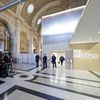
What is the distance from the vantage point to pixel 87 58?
1143 centimetres

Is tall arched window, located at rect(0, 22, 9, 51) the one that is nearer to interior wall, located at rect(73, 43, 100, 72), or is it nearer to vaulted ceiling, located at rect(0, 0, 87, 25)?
vaulted ceiling, located at rect(0, 0, 87, 25)

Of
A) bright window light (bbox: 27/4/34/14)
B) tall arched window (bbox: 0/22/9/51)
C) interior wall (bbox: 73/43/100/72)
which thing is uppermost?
bright window light (bbox: 27/4/34/14)

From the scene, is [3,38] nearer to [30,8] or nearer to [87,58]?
[30,8]

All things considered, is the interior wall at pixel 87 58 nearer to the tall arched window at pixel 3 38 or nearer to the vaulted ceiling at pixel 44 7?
the vaulted ceiling at pixel 44 7

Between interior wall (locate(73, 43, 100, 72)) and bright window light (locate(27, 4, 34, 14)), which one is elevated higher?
bright window light (locate(27, 4, 34, 14))

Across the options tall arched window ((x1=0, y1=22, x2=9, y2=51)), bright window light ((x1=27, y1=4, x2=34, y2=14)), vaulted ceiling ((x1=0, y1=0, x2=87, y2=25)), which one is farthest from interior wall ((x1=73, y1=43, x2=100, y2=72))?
tall arched window ((x1=0, y1=22, x2=9, y2=51))

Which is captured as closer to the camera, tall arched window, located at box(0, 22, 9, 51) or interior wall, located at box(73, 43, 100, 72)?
interior wall, located at box(73, 43, 100, 72)

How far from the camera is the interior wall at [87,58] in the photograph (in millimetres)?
11086

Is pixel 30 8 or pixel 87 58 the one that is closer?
pixel 87 58

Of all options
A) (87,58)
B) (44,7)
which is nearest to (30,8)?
(44,7)

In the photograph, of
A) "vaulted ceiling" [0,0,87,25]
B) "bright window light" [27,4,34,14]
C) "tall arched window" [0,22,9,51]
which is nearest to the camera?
"bright window light" [27,4,34,14]

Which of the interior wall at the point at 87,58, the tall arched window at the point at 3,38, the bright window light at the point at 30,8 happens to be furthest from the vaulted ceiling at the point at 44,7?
the interior wall at the point at 87,58

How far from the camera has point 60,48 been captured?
12750 mm

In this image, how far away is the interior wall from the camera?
436 inches
